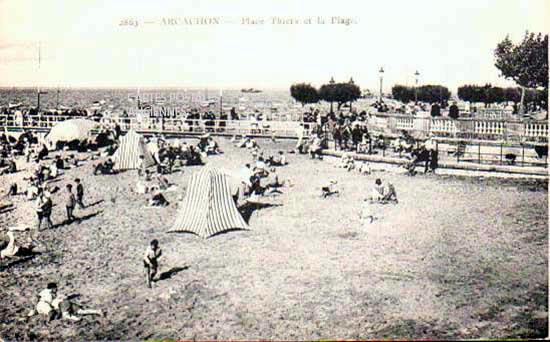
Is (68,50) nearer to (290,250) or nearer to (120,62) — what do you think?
(120,62)

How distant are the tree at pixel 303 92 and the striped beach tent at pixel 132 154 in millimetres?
21366

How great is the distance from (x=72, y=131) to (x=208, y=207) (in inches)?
538

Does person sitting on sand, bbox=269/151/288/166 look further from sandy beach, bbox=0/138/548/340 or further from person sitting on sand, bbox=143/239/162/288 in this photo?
person sitting on sand, bbox=143/239/162/288

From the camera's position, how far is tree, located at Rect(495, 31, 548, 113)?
499 inches

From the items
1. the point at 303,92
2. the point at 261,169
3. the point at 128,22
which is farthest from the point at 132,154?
the point at 303,92

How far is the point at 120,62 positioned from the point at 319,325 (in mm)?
7968

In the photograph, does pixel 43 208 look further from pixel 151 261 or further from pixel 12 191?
pixel 151 261

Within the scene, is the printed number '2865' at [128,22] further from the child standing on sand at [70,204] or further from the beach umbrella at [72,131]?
the beach umbrella at [72,131]

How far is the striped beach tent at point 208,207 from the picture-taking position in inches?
476

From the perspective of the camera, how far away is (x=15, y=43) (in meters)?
12.0

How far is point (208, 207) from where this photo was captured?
12141 mm

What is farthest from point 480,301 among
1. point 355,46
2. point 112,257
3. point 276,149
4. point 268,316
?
point 276,149

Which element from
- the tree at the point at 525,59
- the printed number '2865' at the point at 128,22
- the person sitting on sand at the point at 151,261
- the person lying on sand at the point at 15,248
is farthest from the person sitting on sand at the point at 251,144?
the person sitting on sand at the point at 151,261

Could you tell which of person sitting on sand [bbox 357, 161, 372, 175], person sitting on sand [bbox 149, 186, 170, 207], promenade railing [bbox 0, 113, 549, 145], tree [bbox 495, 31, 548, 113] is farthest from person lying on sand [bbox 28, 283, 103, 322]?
promenade railing [bbox 0, 113, 549, 145]
